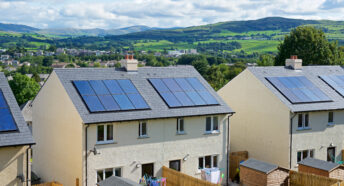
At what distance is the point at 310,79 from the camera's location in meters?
38.1

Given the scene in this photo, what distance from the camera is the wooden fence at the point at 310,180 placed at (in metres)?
26.8

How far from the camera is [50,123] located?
29.5 meters

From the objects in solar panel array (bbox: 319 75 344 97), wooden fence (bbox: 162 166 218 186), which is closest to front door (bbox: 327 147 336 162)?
solar panel array (bbox: 319 75 344 97)

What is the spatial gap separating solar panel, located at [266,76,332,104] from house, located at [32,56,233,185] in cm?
623

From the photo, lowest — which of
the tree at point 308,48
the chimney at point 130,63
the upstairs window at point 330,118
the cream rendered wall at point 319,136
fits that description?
the cream rendered wall at point 319,136

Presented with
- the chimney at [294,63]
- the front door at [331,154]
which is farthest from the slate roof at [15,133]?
the chimney at [294,63]

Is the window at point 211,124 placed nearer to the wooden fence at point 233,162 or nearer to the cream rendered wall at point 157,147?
the cream rendered wall at point 157,147

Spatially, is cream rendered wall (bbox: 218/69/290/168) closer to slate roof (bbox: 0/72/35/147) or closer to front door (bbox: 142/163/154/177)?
front door (bbox: 142/163/154/177)

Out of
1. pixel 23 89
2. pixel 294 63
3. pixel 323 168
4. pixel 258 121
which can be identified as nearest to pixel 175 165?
pixel 258 121

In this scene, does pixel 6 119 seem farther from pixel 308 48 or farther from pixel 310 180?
pixel 308 48

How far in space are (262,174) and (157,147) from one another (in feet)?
23.0

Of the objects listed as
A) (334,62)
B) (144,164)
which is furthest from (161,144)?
(334,62)

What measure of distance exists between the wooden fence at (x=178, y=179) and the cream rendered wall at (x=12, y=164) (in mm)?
9708

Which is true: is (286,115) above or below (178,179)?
above
